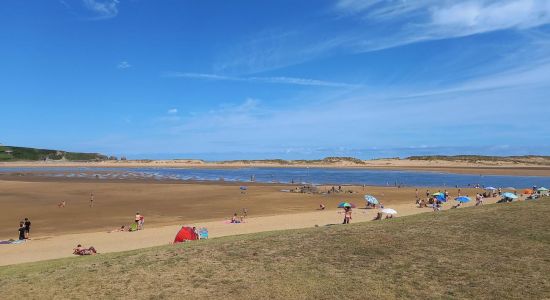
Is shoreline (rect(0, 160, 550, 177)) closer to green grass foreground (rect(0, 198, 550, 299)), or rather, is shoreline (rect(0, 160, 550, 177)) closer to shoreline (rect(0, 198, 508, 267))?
shoreline (rect(0, 198, 508, 267))

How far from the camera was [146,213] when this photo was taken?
122 ft

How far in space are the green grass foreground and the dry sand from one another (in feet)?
27.9

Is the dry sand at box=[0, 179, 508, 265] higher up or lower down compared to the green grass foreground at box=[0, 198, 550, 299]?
lower down

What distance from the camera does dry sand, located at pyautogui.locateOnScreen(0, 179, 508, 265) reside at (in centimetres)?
2386

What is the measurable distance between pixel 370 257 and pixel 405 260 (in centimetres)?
104

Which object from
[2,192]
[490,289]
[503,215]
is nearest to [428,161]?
[2,192]

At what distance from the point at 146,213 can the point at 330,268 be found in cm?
2753

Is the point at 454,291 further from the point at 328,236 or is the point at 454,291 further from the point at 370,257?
the point at 328,236

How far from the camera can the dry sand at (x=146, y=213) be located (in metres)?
23.9

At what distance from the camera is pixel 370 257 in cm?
1351

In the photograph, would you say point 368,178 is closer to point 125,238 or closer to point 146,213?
point 146,213

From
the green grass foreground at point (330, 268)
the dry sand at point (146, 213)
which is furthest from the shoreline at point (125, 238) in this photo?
the green grass foreground at point (330, 268)

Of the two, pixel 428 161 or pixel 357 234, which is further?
pixel 428 161

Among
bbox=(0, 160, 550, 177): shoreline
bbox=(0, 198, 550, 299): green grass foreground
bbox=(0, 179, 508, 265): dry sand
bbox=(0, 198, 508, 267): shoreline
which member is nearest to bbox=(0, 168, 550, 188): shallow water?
bbox=(0, 160, 550, 177): shoreline
